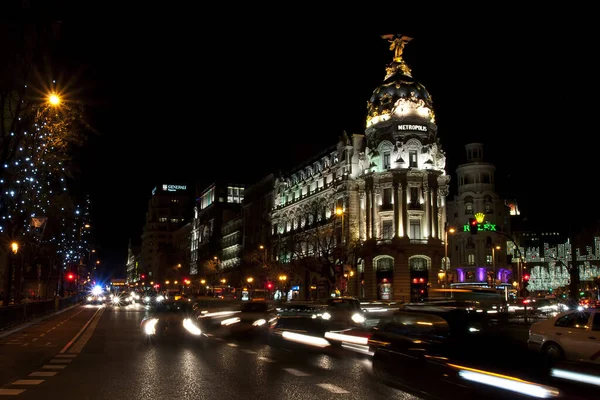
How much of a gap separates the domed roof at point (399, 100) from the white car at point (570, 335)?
57581 millimetres

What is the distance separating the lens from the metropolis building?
7156 centimetres

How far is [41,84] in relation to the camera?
1035 inches

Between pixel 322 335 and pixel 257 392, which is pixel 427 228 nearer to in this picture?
pixel 322 335

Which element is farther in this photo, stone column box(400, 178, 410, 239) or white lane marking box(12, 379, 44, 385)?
stone column box(400, 178, 410, 239)

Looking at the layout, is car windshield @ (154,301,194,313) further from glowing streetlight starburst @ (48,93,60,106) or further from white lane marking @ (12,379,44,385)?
white lane marking @ (12,379,44,385)

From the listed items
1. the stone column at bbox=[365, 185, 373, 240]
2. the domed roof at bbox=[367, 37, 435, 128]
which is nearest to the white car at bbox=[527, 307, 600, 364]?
the stone column at bbox=[365, 185, 373, 240]

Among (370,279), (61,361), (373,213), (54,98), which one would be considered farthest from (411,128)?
(61,361)

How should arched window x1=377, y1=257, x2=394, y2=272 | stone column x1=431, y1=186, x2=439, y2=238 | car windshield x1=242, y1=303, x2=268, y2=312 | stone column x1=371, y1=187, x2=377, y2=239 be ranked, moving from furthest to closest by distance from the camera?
1. stone column x1=371, y1=187, x2=377, y2=239
2. stone column x1=431, y1=186, x2=439, y2=238
3. arched window x1=377, y1=257, x2=394, y2=272
4. car windshield x1=242, y1=303, x2=268, y2=312

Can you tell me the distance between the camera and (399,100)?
73.1 metres

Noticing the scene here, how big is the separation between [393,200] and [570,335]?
56.8m

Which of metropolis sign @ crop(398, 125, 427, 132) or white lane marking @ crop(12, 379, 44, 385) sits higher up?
metropolis sign @ crop(398, 125, 427, 132)

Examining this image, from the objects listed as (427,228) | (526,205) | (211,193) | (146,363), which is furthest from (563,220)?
(146,363)

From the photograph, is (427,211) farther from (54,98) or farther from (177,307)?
(54,98)

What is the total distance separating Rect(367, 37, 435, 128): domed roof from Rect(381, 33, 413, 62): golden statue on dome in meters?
1.53
